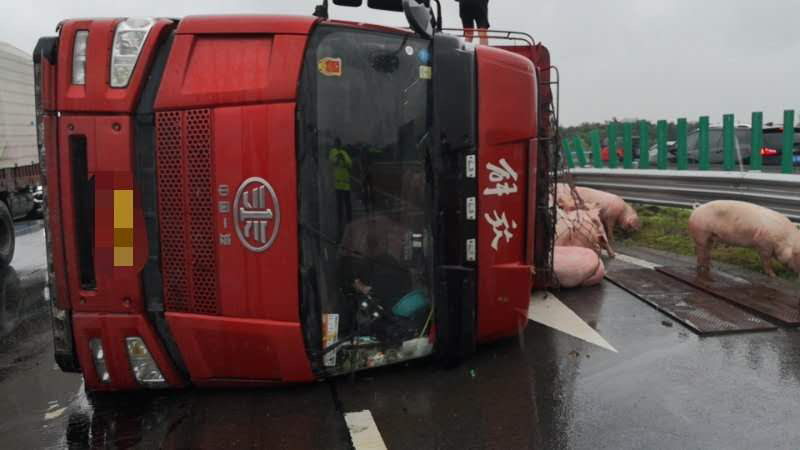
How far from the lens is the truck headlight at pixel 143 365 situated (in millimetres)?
3182

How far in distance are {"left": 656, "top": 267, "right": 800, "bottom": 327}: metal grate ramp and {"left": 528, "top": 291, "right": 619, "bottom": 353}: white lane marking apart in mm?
1447

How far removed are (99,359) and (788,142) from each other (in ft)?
26.5

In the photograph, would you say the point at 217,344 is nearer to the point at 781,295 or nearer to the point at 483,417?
the point at 483,417

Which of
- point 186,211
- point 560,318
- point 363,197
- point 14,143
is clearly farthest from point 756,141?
point 14,143

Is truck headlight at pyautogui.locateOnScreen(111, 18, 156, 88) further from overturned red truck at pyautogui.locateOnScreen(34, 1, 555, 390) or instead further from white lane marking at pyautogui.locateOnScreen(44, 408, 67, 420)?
white lane marking at pyautogui.locateOnScreen(44, 408, 67, 420)

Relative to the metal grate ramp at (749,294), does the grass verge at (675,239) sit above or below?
above

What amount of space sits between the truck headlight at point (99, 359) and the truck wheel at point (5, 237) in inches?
259

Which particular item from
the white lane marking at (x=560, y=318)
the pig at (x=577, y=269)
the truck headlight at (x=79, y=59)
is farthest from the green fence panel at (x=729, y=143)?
the truck headlight at (x=79, y=59)

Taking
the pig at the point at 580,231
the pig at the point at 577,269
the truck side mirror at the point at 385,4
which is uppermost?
the truck side mirror at the point at 385,4

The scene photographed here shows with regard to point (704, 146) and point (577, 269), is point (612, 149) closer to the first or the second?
point (704, 146)

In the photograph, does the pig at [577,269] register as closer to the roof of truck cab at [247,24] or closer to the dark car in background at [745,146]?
the roof of truck cab at [247,24]

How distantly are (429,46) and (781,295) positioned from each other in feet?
13.6

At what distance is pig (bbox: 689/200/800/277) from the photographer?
18.3ft

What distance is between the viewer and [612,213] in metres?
8.44
